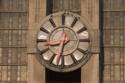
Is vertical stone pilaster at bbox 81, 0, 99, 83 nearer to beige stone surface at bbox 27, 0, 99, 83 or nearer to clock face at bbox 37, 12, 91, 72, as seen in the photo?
beige stone surface at bbox 27, 0, 99, 83

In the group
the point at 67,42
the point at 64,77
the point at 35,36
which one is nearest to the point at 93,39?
the point at 67,42

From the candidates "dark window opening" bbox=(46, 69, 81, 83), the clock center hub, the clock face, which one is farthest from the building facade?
the clock center hub

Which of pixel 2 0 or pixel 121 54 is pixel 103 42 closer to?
pixel 121 54

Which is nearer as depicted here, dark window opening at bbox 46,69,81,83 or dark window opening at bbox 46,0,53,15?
dark window opening at bbox 46,69,81,83

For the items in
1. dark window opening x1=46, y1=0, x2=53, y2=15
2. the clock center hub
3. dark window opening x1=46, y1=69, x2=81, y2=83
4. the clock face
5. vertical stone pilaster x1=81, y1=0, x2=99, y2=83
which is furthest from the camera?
dark window opening x1=46, y1=0, x2=53, y2=15

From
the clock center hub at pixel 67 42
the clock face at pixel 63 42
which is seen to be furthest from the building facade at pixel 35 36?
the clock center hub at pixel 67 42

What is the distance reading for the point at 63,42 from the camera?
61125mm

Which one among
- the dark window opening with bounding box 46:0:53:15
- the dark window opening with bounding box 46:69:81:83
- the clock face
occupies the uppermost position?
the dark window opening with bounding box 46:0:53:15

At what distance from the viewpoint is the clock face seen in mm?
61031

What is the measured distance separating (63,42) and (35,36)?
6.89 feet

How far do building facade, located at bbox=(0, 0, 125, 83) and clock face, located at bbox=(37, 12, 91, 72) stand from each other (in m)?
0.44

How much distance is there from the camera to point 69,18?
202 ft

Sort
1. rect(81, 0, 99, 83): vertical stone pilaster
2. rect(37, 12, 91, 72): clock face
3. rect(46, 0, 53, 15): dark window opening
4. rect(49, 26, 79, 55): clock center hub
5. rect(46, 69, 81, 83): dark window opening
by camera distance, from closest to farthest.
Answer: rect(81, 0, 99, 83): vertical stone pilaster < rect(37, 12, 91, 72): clock face < rect(49, 26, 79, 55): clock center hub < rect(46, 69, 81, 83): dark window opening < rect(46, 0, 53, 15): dark window opening

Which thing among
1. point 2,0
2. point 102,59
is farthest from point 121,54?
point 2,0
